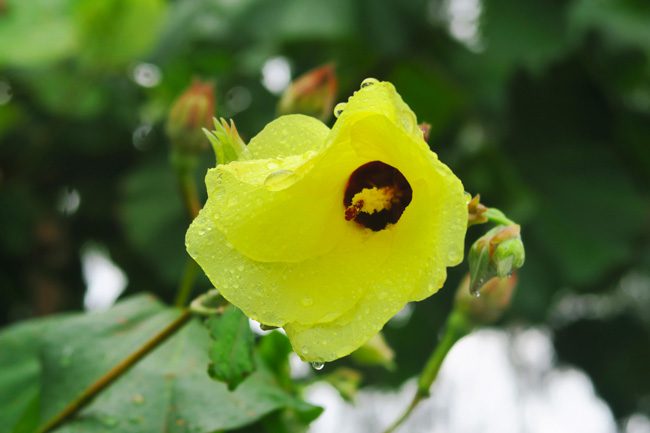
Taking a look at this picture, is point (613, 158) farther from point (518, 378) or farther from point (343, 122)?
point (343, 122)

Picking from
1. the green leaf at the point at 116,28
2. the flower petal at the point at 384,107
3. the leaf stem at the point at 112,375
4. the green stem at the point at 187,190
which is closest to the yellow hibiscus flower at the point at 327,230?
the flower petal at the point at 384,107

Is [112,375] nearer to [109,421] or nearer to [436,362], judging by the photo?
[109,421]

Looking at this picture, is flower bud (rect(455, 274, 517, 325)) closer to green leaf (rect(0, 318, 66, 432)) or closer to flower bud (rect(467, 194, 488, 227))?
flower bud (rect(467, 194, 488, 227))

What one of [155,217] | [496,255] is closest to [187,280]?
[496,255]

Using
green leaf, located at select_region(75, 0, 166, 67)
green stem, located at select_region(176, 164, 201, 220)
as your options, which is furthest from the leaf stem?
green leaf, located at select_region(75, 0, 166, 67)

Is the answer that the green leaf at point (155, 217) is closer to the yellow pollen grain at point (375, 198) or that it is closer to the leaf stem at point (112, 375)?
the leaf stem at point (112, 375)

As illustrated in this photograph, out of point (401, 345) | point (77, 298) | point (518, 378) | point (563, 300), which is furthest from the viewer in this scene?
point (518, 378)

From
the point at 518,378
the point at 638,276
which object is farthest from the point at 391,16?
the point at 518,378
